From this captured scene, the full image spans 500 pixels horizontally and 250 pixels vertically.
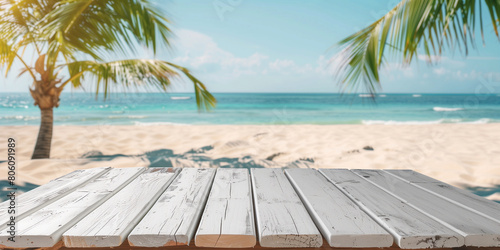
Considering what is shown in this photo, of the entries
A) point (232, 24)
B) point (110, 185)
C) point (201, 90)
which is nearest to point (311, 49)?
point (232, 24)

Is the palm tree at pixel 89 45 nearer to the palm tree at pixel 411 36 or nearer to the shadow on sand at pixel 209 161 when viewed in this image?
the shadow on sand at pixel 209 161

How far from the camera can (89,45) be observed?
14.1 ft

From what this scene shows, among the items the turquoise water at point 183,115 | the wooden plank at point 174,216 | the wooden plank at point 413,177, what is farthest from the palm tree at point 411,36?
the turquoise water at point 183,115

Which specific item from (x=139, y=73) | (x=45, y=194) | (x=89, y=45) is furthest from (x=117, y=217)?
(x=89, y=45)

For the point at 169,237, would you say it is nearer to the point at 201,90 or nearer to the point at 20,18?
the point at 201,90

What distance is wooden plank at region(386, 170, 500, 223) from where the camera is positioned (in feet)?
Answer: 3.63

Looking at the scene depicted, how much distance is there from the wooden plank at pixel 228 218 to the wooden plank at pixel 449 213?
0.60 metres

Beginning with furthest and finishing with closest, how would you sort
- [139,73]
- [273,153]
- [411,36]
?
[273,153]
[139,73]
[411,36]

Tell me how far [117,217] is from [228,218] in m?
0.34

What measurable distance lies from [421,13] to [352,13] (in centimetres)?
3077

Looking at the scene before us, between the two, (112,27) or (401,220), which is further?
(112,27)

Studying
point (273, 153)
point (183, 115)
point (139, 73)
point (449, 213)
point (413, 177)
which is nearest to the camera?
point (449, 213)

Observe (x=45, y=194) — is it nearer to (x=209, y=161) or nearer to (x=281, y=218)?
(x=281, y=218)

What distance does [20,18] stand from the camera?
13.3 feet
